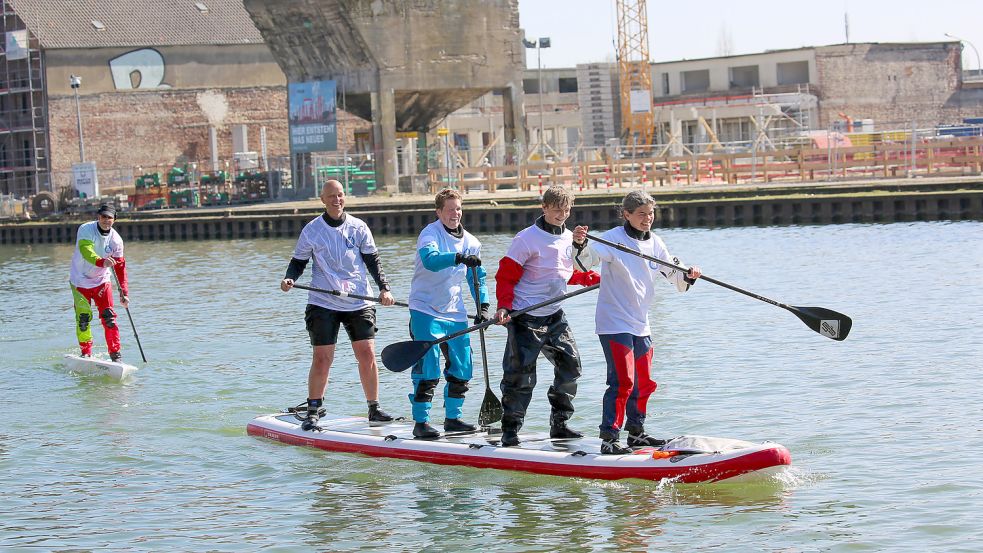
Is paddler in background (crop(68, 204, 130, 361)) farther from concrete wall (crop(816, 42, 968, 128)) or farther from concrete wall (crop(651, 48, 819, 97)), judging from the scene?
concrete wall (crop(651, 48, 819, 97))

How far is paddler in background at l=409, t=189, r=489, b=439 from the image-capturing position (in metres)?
11.8

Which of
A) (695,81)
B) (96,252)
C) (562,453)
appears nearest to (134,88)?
(695,81)

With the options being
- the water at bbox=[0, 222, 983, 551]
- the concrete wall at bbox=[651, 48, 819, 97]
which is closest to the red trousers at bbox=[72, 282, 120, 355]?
the water at bbox=[0, 222, 983, 551]

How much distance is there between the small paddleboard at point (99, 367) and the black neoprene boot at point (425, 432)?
699cm

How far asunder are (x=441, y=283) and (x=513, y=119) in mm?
46995

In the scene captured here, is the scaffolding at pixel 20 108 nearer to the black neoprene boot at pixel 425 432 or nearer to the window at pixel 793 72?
the window at pixel 793 72

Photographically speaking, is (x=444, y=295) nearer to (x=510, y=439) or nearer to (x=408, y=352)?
(x=408, y=352)

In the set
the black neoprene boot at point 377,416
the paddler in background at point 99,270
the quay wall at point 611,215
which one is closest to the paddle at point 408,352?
the black neoprene boot at point 377,416

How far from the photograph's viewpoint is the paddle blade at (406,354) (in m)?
12.0

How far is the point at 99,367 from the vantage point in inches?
733

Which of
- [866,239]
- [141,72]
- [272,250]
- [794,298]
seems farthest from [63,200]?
[794,298]

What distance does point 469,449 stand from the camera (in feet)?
40.3

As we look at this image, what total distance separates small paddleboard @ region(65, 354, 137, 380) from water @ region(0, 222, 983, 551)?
19 cm

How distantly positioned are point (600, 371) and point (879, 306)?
23.7ft
